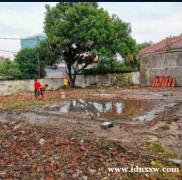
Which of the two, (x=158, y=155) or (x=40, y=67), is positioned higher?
(x=40, y=67)

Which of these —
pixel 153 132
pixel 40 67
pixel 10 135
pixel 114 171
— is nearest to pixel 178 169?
pixel 114 171

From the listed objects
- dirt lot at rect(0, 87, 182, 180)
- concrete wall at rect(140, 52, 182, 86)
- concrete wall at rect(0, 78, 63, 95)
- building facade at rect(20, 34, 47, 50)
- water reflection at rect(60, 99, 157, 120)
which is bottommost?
dirt lot at rect(0, 87, 182, 180)

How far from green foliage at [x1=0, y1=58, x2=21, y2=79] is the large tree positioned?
4759mm

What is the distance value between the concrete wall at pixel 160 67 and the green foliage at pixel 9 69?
1253cm

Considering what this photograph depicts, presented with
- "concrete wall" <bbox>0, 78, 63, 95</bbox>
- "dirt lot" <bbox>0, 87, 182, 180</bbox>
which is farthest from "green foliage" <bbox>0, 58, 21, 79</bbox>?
"dirt lot" <bbox>0, 87, 182, 180</bbox>

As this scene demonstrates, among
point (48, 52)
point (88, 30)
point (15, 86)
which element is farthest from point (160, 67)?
point (15, 86)

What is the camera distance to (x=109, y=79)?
68.5 ft

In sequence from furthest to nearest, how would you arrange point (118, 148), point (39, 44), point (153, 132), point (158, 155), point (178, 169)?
point (39, 44), point (153, 132), point (118, 148), point (158, 155), point (178, 169)

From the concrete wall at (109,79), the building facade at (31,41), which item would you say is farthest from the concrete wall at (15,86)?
the concrete wall at (109,79)

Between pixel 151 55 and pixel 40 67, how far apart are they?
39.2 ft

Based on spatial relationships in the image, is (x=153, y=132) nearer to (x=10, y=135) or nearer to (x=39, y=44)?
(x=10, y=135)

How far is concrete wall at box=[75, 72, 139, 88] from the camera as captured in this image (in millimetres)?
19969

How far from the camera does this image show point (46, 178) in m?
3.19

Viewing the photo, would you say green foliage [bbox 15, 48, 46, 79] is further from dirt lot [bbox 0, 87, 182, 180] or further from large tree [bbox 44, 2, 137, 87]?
dirt lot [bbox 0, 87, 182, 180]
